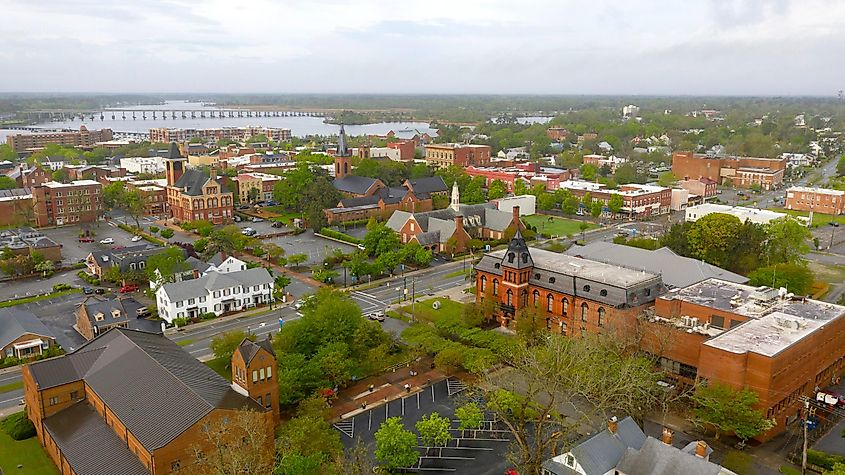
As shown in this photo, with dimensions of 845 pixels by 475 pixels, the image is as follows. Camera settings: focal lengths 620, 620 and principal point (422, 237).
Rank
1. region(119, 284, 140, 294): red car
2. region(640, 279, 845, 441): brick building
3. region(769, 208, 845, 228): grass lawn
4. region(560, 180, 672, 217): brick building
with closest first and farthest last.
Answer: region(640, 279, 845, 441): brick building → region(119, 284, 140, 294): red car → region(769, 208, 845, 228): grass lawn → region(560, 180, 672, 217): brick building

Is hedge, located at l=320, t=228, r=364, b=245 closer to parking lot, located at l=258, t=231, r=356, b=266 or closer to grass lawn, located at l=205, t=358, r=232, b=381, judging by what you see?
parking lot, located at l=258, t=231, r=356, b=266

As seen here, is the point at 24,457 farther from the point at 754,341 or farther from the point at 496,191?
the point at 496,191

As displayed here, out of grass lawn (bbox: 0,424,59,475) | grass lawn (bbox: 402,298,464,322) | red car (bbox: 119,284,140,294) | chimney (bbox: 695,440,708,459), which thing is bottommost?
grass lawn (bbox: 0,424,59,475)

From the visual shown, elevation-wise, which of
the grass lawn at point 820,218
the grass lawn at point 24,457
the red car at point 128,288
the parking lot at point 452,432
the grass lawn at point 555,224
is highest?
the grass lawn at point 820,218

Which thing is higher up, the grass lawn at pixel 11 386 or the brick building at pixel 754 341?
the brick building at pixel 754 341

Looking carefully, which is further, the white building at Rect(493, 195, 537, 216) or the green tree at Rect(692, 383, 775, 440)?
the white building at Rect(493, 195, 537, 216)

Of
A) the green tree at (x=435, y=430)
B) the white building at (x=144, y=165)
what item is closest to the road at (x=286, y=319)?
the green tree at (x=435, y=430)

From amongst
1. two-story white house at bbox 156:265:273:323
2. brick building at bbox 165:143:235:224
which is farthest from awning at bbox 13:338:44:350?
brick building at bbox 165:143:235:224

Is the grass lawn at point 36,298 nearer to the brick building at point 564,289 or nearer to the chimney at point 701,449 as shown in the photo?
the brick building at point 564,289
